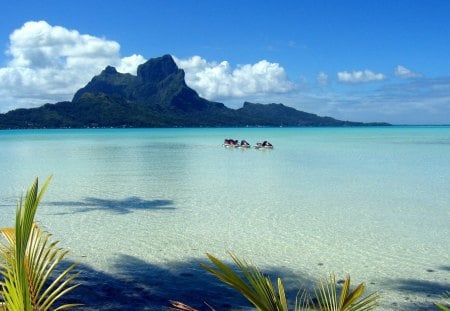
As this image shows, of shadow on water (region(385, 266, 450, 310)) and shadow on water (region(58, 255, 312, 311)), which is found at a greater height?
shadow on water (region(385, 266, 450, 310))

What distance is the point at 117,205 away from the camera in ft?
57.5

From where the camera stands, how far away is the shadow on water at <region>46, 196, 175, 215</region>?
1673cm

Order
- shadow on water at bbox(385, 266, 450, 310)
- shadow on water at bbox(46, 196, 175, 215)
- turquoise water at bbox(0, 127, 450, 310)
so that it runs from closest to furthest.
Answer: shadow on water at bbox(385, 266, 450, 310)
turquoise water at bbox(0, 127, 450, 310)
shadow on water at bbox(46, 196, 175, 215)

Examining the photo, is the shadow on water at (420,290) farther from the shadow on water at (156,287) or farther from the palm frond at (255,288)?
the palm frond at (255,288)

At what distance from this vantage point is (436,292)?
833cm

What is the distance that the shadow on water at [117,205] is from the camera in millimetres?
16734

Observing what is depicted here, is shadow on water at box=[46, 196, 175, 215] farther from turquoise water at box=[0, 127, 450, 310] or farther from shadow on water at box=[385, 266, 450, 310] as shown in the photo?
shadow on water at box=[385, 266, 450, 310]

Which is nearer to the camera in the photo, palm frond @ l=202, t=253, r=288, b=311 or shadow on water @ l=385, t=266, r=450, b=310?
palm frond @ l=202, t=253, r=288, b=311

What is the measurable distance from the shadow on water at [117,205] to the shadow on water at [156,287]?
688cm

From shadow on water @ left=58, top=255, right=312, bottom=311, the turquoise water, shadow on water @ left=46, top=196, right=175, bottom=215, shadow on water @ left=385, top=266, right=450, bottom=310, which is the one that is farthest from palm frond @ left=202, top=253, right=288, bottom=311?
shadow on water @ left=46, top=196, right=175, bottom=215

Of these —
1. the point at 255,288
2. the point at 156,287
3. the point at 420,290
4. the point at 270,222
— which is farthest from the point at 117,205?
the point at 255,288

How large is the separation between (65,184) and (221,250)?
1571cm

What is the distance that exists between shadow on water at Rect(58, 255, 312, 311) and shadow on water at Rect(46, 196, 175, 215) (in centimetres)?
688

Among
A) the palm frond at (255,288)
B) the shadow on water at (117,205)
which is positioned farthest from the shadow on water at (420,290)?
the shadow on water at (117,205)
